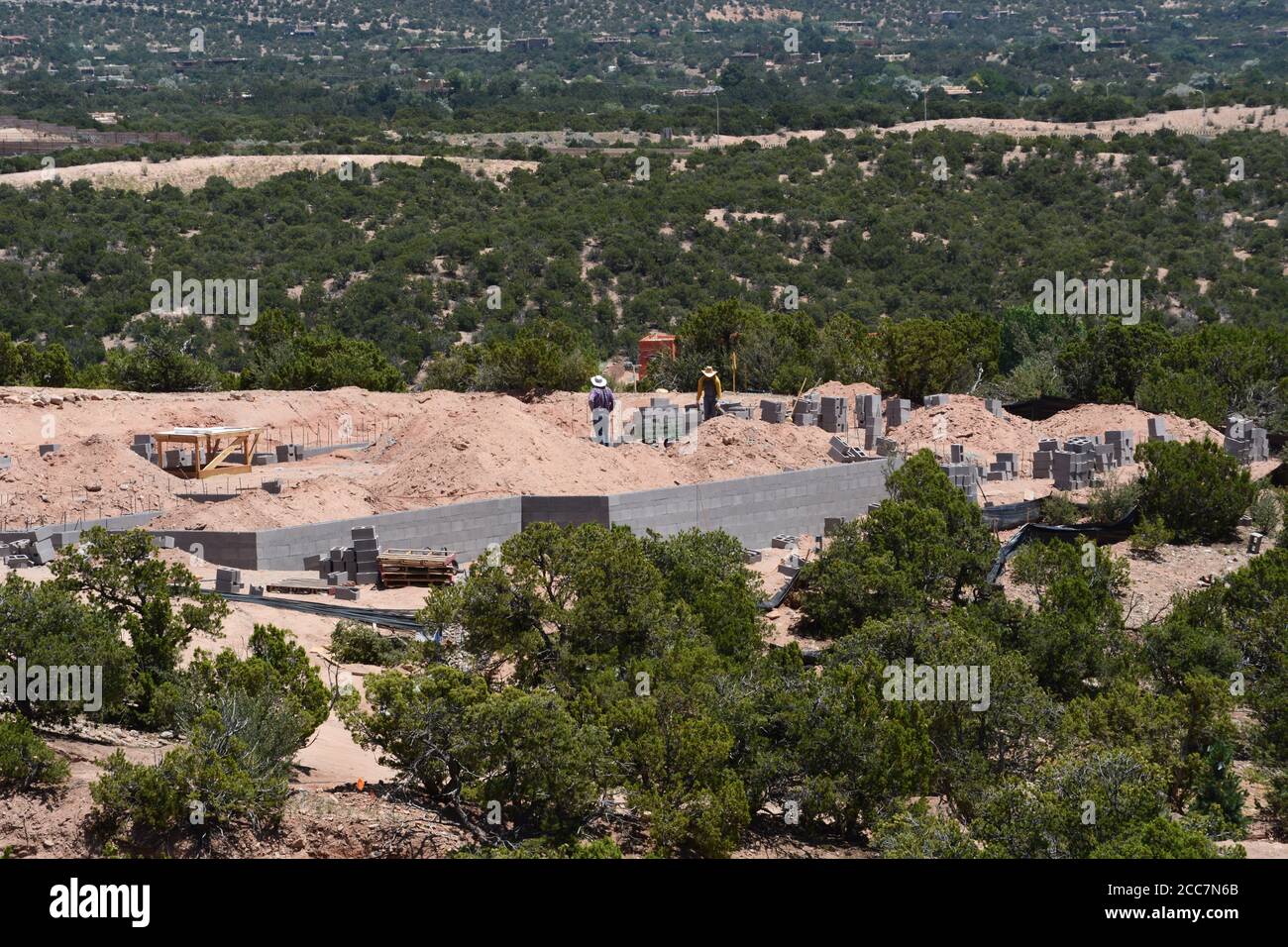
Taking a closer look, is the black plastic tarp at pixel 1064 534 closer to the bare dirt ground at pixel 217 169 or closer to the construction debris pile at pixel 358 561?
the construction debris pile at pixel 358 561

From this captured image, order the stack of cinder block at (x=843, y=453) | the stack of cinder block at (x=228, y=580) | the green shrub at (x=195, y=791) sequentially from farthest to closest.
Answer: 1. the stack of cinder block at (x=843, y=453)
2. the stack of cinder block at (x=228, y=580)
3. the green shrub at (x=195, y=791)

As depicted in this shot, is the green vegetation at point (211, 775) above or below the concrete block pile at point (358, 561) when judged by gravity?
above

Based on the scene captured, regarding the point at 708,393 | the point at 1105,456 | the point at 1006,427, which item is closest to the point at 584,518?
the point at 708,393

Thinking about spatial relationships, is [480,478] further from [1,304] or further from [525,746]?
[1,304]

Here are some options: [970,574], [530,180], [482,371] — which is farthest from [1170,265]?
[970,574]

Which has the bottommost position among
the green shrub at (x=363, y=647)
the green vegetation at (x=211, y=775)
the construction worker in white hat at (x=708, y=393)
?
the green shrub at (x=363, y=647)

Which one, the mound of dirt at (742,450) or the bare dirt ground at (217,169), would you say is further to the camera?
the bare dirt ground at (217,169)

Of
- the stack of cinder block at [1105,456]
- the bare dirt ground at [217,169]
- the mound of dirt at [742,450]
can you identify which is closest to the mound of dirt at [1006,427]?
the stack of cinder block at [1105,456]

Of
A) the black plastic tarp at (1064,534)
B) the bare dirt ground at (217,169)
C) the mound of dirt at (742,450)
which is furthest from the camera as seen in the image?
the bare dirt ground at (217,169)
